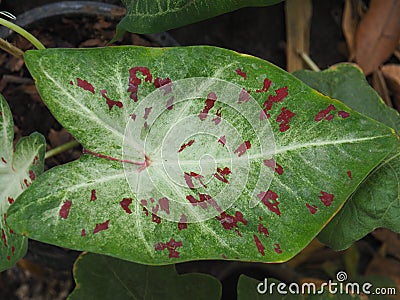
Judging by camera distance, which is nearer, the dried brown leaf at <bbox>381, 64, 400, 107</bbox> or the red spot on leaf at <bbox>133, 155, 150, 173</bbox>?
the red spot on leaf at <bbox>133, 155, 150, 173</bbox>

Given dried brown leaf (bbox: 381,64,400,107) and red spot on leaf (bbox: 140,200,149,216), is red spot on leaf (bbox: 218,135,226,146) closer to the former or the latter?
red spot on leaf (bbox: 140,200,149,216)

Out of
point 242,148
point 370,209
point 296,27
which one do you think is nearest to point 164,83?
point 242,148

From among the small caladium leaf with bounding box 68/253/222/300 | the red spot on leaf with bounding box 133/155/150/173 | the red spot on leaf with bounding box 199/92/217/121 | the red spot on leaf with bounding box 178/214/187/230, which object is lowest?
the small caladium leaf with bounding box 68/253/222/300

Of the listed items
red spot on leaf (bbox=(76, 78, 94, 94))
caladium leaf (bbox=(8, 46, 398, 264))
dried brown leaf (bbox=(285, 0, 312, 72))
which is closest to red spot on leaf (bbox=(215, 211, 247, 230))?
caladium leaf (bbox=(8, 46, 398, 264))

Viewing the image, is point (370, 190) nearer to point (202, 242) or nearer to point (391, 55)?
point (202, 242)

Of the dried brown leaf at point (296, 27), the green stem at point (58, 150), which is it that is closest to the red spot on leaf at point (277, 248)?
the green stem at point (58, 150)

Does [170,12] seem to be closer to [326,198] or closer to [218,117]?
[218,117]
